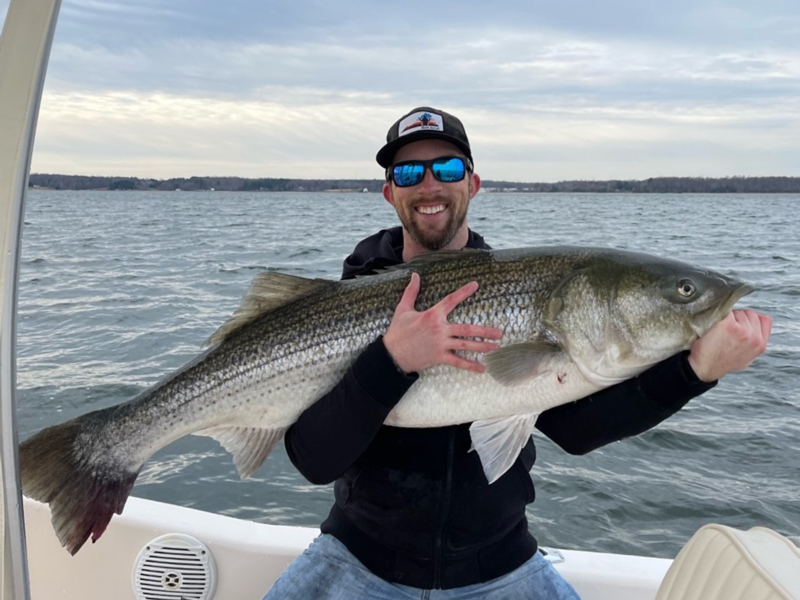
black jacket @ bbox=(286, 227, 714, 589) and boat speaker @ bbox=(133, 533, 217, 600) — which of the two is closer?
black jacket @ bbox=(286, 227, 714, 589)

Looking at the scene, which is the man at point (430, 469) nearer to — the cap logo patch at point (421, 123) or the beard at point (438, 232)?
the beard at point (438, 232)

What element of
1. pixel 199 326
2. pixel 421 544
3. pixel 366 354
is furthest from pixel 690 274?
pixel 199 326

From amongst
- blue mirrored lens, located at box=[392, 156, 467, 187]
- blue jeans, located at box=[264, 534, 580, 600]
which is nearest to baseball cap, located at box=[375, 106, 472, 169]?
blue mirrored lens, located at box=[392, 156, 467, 187]

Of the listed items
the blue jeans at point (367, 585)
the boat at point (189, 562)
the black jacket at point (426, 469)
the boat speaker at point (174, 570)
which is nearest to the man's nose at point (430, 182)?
the black jacket at point (426, 469)

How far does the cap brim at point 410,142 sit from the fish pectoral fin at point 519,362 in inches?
47.7

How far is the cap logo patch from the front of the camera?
131 inches

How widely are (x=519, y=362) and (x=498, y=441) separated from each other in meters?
0.35

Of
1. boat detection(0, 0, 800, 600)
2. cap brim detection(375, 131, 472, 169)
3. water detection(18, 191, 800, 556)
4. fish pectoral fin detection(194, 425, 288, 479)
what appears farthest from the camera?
water detection(18, 191, 800, 556)

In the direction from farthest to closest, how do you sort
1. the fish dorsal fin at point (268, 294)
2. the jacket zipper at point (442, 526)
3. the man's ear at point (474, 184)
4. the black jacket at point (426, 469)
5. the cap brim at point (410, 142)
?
the man's ear at point (474, 184) < the cap brim at point (410, 142) < the fish dorsal fin at point (268, 294) < the jacket zipper at point (442, 526) < the black jacket at point (426, 469)

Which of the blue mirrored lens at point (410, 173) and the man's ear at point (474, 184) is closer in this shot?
the blue mirrored lens at point (410, 173)

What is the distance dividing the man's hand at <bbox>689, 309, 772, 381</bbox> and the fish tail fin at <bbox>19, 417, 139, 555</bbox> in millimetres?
2163

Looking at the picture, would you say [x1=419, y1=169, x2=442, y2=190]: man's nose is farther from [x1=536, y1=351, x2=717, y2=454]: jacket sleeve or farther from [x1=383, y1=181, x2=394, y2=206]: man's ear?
[x1=536, y1=351, x2=717, y2=454]: jacket sleeve

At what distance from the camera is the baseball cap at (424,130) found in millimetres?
3328

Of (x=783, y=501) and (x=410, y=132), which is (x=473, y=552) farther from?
(x=783, y=501)
